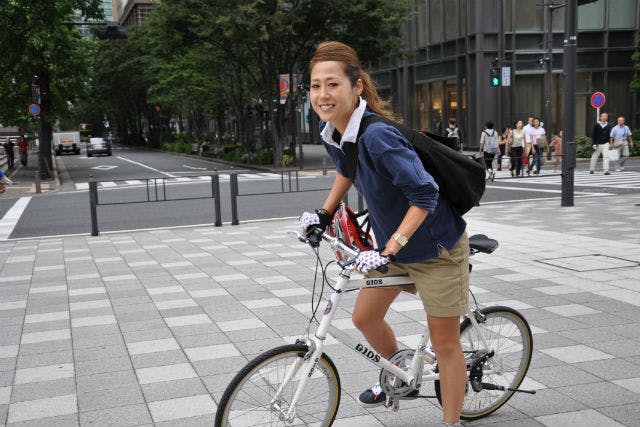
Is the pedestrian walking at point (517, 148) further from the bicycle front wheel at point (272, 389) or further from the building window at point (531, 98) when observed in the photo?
the bicycle front wheel at point (272, 389)

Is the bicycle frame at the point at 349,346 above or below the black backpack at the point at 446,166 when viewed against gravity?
below

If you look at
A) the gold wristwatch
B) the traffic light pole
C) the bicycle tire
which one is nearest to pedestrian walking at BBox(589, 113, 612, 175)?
the traffic light pole

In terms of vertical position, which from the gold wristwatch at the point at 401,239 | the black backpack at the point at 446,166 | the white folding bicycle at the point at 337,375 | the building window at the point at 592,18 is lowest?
the white folding bicycle at the point at 337,375

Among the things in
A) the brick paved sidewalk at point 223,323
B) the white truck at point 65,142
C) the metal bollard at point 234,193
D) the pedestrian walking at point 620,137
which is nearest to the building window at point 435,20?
the pedestrian walking at point 620,137

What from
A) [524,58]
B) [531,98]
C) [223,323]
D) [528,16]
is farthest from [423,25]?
[223,323]

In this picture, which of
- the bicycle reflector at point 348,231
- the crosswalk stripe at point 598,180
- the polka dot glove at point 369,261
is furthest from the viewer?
the crosswalk stripe at point 598,180

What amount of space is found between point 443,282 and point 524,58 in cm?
3604

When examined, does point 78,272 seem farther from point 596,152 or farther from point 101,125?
point 101,125

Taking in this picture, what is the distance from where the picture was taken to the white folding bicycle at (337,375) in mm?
3000

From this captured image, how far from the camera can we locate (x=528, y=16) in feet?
119

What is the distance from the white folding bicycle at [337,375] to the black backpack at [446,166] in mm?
373

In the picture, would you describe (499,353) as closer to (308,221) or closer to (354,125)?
(308,221)

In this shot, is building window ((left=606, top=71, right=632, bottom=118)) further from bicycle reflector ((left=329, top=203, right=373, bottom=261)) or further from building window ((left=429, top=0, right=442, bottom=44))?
bicycle reflector ((left=329, top=203, right=373, bottom=261))

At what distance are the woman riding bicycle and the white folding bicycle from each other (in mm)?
156
